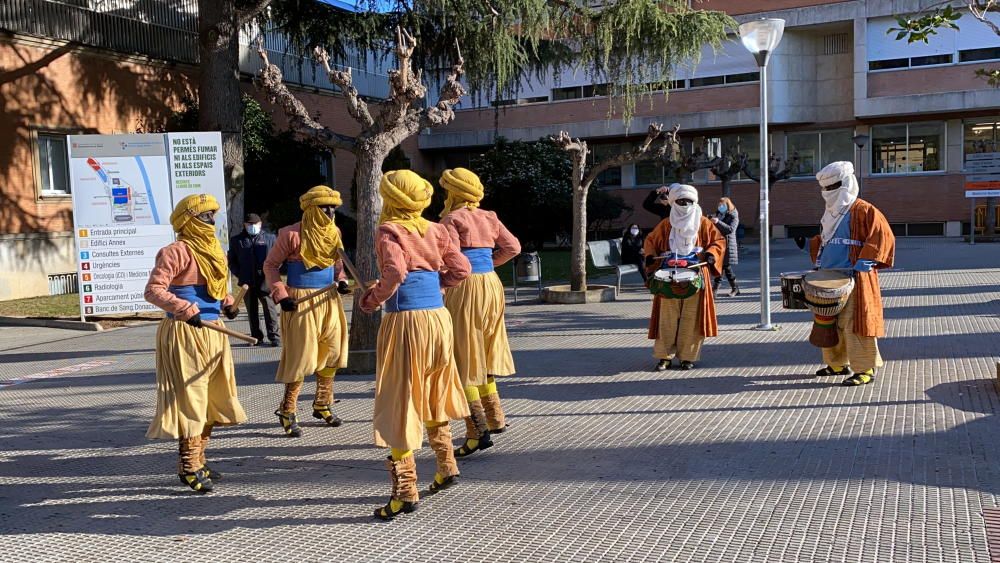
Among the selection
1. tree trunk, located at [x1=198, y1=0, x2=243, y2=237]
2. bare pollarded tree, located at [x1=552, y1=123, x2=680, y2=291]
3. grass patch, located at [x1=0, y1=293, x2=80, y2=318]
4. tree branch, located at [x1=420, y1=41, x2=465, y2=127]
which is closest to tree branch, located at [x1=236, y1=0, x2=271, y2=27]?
tree trunk, located at [x1=198, y1=0, x2=243, y2=237]

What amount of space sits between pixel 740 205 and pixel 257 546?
3751 centimetres

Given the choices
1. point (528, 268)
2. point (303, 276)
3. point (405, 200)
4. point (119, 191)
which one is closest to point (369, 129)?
point (303, 276)

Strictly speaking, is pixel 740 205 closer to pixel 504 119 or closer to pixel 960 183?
pixel 960 183

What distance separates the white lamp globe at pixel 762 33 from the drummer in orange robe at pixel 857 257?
4.04 metres

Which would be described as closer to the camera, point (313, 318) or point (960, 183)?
point (313, 318)

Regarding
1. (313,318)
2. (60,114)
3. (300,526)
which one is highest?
(60,114)

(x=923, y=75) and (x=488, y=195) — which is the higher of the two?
(x=923, y=75)

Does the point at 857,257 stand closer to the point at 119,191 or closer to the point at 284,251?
the point at 284,251

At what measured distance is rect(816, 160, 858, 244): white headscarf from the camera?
8.66m

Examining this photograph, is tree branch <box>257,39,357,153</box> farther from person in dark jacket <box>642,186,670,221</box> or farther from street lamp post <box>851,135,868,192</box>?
street lamp post <box>851,135,868,192</box>

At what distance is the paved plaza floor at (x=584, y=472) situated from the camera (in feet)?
16.2

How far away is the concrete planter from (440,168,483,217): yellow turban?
31.9 feet

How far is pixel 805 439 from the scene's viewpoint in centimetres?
680

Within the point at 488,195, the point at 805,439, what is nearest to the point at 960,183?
the point at 488,195
